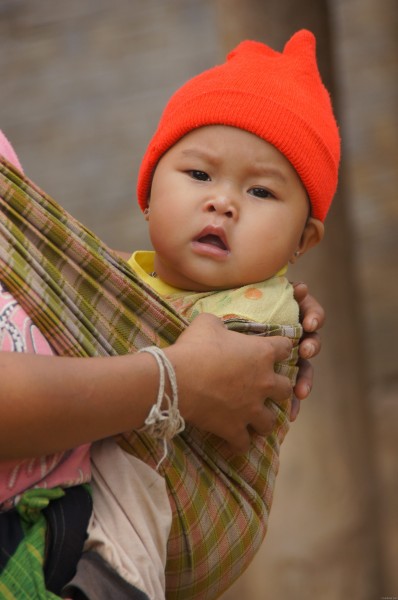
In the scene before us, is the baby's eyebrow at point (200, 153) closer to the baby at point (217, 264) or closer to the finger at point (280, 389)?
the baby at point (217, 264)

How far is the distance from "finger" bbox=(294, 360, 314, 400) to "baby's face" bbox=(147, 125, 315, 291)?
0.76ft

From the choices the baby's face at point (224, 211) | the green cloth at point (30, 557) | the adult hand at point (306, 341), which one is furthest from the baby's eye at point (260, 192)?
the green cloth at point (30, 557)

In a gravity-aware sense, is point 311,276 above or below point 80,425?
below

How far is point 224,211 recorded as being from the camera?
2.54 metres

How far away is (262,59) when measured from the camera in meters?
2.79

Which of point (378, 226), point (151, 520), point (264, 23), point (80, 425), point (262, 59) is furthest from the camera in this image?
point (378, 226)

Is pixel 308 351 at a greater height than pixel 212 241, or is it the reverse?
pixel 212 241

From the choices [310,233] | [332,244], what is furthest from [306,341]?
[332,244]

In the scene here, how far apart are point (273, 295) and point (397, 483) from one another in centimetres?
241

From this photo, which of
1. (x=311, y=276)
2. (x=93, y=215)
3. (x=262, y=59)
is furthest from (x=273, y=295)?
(x=93, y=215)

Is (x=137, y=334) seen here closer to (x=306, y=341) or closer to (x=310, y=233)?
(x=306, y=341)

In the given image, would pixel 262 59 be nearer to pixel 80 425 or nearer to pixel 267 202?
pixel 267 202

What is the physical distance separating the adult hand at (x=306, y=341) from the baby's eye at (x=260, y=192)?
247mm

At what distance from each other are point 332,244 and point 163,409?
2455 mm
